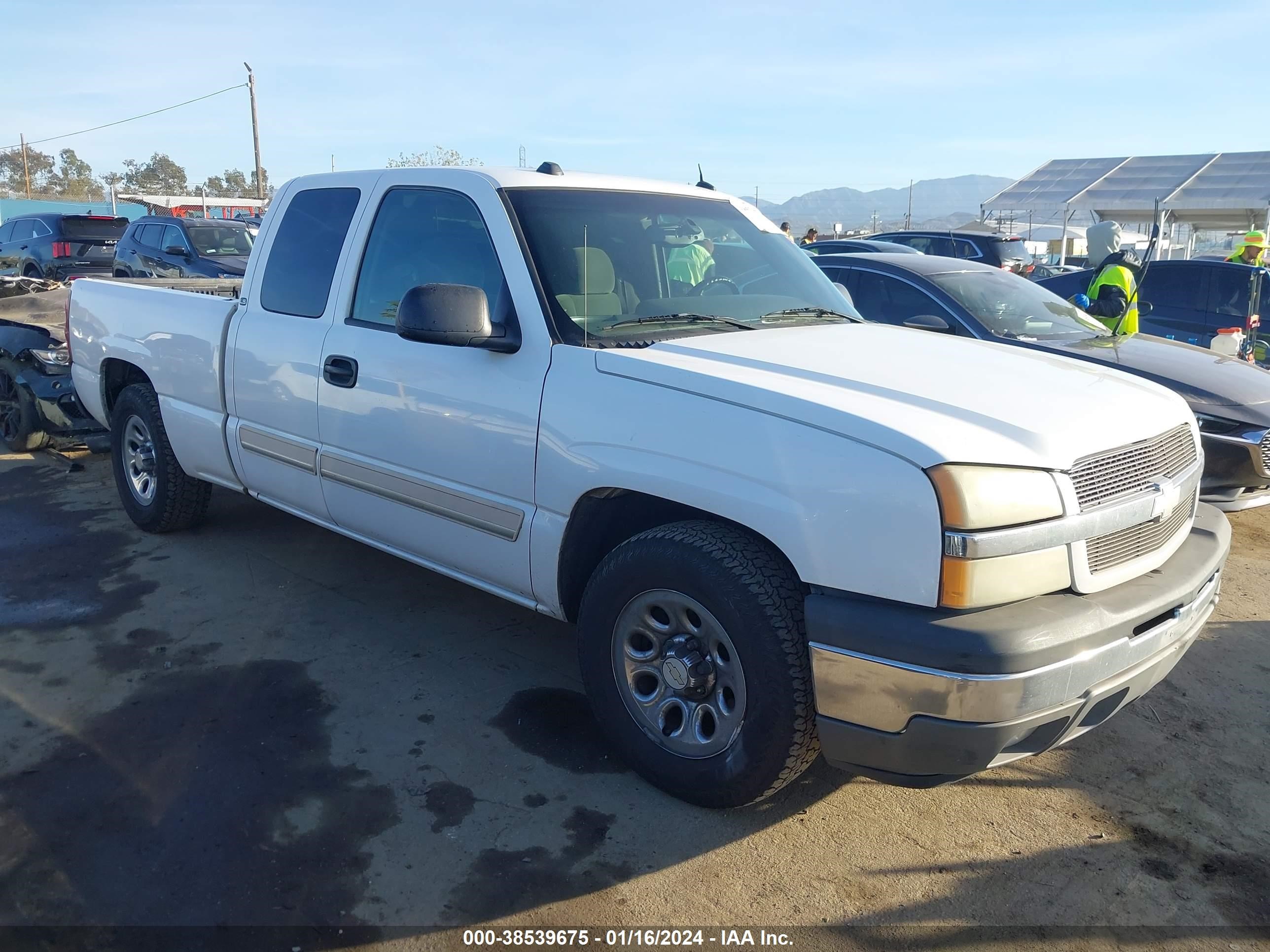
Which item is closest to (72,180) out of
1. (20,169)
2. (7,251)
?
(20,169)

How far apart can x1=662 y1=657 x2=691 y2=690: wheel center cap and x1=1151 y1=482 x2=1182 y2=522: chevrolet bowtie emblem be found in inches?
56.4

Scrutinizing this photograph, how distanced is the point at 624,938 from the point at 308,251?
319cm

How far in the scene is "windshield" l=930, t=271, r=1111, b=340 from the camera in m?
6.72

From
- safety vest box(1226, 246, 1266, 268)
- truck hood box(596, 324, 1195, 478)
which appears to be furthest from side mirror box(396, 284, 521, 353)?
safety vest box(1226, 246, 1266, 268)

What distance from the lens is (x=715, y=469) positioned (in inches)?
110

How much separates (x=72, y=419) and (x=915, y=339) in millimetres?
6587

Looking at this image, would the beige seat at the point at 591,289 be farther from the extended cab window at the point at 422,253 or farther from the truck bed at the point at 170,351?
the truck bed at the point at 170,351

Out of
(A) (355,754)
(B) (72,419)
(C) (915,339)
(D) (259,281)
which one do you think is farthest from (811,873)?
(B) (72,419)

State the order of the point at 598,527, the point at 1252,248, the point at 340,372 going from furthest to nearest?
the point at 1252,248 < the point at 340,372 < the point at 598,527

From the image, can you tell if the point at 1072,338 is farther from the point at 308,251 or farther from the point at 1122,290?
the point at 308,251

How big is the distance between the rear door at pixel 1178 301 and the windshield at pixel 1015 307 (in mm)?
3551

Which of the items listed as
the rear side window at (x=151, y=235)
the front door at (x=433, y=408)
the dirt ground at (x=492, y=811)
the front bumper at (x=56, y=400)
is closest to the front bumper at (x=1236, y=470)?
the dirt ground at (x=492, y=811)

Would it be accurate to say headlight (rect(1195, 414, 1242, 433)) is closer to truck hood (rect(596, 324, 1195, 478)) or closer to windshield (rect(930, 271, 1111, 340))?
windshield (rect(930, 271, 1111, 340))

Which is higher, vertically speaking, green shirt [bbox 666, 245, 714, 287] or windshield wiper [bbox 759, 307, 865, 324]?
green shirt [bbox 666, 245, 714, 287]
